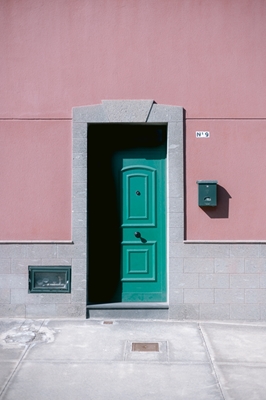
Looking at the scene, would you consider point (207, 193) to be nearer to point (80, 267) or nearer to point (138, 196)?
point (138, 196)

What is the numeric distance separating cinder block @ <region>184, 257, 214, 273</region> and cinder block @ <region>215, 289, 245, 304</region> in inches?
13.0

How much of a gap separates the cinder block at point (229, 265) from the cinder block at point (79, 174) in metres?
2.20

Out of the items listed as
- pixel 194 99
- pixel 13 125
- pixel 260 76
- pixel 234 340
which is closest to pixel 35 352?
pixel 234 340

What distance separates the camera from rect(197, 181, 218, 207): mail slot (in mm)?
6246

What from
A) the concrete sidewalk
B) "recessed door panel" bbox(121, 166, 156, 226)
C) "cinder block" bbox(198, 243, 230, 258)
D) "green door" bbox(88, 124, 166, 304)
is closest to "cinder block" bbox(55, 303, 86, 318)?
the concrete sidewalk

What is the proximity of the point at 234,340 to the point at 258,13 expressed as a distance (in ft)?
14.7

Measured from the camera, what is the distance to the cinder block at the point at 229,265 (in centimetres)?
634

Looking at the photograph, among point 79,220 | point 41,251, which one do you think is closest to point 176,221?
point 79,220

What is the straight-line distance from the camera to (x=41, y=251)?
6.39 meters

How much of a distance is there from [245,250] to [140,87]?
2.75 meters

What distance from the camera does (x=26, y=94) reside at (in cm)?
648

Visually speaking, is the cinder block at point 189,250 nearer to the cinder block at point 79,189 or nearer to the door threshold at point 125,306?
A: the door threshold at point 125,306

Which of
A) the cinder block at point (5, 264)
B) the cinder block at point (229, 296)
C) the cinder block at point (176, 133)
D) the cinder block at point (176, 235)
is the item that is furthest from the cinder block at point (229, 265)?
the cinder block at point (5, 264)

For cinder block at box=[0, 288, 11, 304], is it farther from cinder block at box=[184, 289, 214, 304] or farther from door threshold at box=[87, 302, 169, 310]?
cinder block at box=[184, 289, 214, 304]
